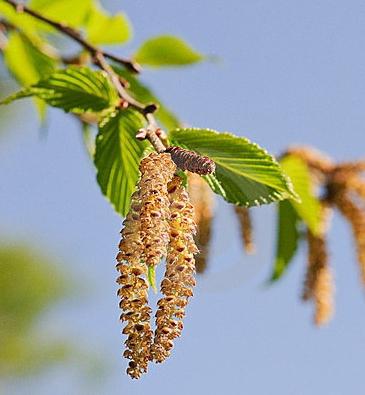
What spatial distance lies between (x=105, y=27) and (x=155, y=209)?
972 millimetres

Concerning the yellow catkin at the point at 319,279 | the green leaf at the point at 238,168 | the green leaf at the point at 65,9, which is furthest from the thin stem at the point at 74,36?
the yellow catkin at the point at 319,279

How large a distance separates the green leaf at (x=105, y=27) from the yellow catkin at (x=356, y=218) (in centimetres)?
49

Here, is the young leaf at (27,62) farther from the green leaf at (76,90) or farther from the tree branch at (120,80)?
the green leaf at (76,90)

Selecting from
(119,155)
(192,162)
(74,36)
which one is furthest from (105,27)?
(192,162)

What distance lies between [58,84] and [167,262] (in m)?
0.43

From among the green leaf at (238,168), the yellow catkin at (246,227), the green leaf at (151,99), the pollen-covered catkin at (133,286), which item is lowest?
the pollen-covered catkin at (133,286)

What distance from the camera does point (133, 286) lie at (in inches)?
24.7

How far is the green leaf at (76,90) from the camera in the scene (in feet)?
3.25

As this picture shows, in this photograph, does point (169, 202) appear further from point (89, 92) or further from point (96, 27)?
point (96, 27)

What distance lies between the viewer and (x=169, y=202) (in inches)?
25.4

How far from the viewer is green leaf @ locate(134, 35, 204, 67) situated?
1512mm

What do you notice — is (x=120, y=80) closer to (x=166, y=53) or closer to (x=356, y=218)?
(x=166, y=53)

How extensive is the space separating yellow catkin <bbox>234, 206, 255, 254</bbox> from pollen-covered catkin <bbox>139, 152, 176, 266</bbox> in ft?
2.55

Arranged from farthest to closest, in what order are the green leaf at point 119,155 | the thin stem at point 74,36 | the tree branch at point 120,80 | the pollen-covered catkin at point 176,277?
the thin stem at point 74,36 → the green leaf at point 119,155 → the tree branch at point 120,80 → the pollen-covered catkin at point 176,277
